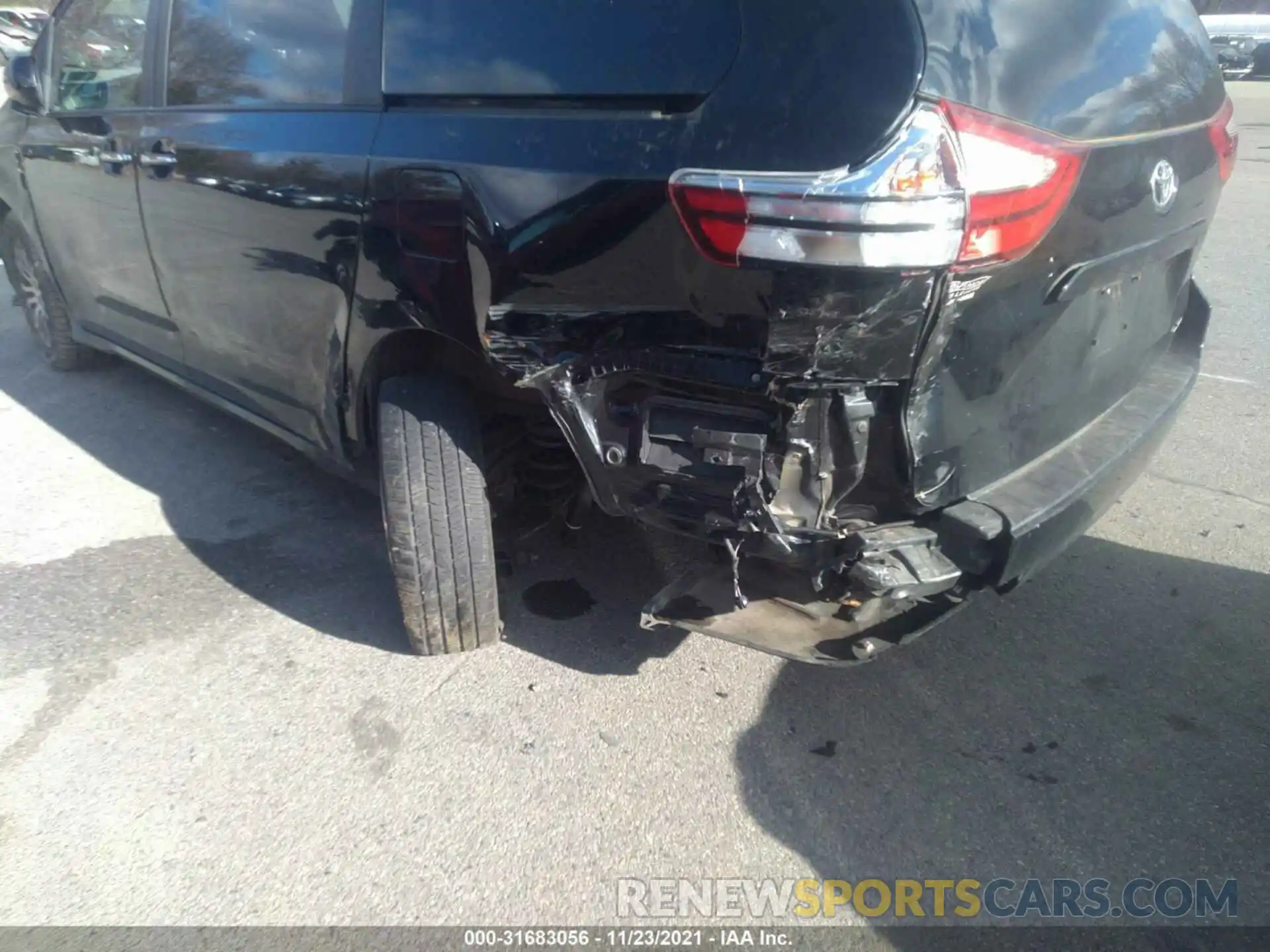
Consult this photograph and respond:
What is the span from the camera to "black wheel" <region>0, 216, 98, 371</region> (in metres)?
4.94

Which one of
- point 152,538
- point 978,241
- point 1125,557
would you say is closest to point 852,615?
point 978,241

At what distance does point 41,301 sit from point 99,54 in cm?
160

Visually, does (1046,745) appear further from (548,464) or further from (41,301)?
(41,301)

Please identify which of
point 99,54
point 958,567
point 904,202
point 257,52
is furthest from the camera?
point 99,54

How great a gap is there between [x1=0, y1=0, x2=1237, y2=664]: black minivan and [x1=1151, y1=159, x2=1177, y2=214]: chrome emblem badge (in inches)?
0.5

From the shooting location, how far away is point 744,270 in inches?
72.5

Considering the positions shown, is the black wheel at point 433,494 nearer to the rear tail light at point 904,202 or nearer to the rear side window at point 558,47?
the rear side window at point 558,47

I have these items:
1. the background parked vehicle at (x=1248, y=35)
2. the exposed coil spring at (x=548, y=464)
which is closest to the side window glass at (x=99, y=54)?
Result: the exposed coil spring at (x=548, y=464)

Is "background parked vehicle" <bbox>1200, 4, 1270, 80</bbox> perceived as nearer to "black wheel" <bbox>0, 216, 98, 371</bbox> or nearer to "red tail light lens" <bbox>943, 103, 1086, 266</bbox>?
"black wheel" <bbox>0, 216, 98, 371</bbox>

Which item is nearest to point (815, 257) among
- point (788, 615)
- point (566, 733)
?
point (788, 615)

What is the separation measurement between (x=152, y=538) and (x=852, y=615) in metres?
2.64

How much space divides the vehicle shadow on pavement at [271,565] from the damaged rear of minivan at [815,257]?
0.84 metres

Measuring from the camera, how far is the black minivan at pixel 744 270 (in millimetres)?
1787

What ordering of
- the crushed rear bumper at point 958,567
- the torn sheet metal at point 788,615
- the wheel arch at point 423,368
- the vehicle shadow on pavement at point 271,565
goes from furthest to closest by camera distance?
the vehicle shadow on pavement at point 271,565
the wheel arch at point 423,368
the torn sheet metal at point 788,615
the crushed rear bumper at point 958,567
